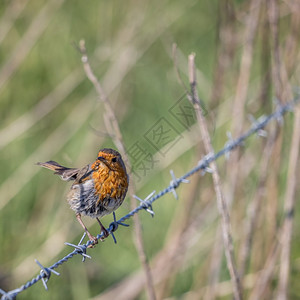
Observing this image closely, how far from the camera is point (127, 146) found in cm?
385

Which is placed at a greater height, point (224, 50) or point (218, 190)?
point (224, 50)

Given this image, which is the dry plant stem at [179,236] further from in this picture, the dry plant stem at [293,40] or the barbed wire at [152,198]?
the dry plant stem at [293,40]

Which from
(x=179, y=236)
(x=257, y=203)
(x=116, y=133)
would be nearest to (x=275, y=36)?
(x=257, y=203)

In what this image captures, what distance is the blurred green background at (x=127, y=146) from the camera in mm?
3395

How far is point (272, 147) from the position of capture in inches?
122

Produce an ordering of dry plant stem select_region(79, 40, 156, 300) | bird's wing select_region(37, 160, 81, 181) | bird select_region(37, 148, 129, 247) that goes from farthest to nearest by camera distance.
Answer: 1. dry plant stem select_region(79, 40, 156, 300)
2. bird select_region(37, 148, 129, 247)
3. bird's wing select_region(37, 160, 81, 181)

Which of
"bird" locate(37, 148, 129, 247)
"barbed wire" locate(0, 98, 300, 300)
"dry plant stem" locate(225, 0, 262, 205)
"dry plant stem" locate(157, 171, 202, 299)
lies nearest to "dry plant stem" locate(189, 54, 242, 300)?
"barbed wire" locate(0, 98, 300, 300)

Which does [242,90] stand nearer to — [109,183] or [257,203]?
[257,203]

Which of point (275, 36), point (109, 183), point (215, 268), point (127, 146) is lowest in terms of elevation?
point (215, 268)

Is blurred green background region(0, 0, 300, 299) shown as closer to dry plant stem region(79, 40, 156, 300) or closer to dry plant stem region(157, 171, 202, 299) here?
dry plant stem region(157, 171, 202, 299)

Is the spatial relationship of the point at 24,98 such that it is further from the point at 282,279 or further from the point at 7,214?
the point at 282,279

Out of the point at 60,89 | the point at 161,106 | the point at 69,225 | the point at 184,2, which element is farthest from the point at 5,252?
the point at 184,2

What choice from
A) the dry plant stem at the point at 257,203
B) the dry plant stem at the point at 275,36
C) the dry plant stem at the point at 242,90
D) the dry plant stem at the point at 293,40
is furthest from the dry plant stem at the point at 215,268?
the dry plant stem at the point at 293,40

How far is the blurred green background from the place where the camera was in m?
3.39
